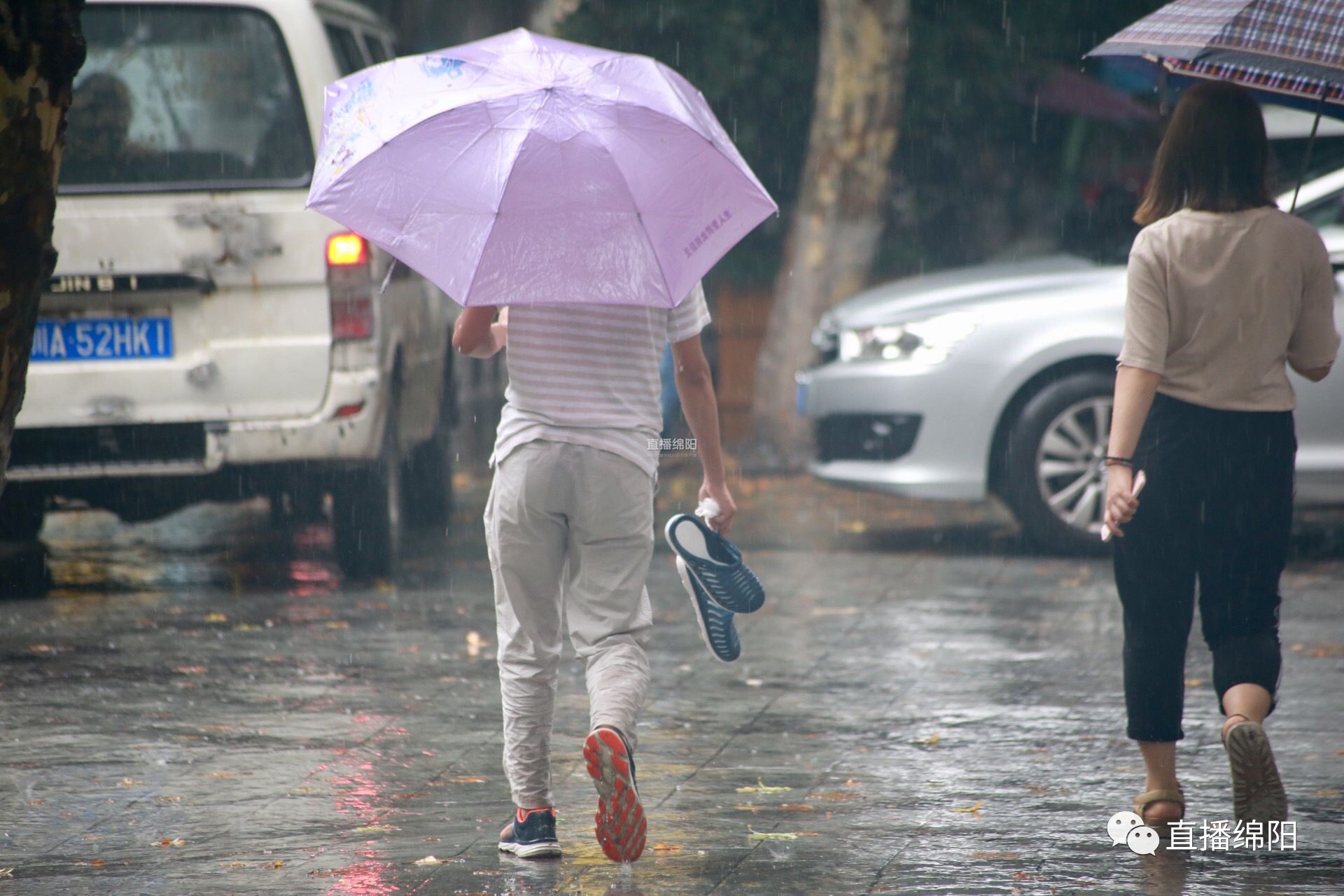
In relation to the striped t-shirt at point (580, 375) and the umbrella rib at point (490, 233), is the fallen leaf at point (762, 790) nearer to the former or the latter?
→ the striped t-shirt at point (580, 375)

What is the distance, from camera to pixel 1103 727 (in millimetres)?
5738

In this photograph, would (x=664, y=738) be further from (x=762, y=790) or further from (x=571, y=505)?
(x=571, y=505)

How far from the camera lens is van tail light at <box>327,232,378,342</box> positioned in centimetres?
758

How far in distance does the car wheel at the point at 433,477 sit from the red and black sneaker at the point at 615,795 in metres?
5.66

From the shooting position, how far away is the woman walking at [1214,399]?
14.6 ft

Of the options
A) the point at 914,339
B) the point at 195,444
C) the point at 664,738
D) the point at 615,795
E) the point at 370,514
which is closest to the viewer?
the point at 615,795

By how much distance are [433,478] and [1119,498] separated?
19.6ft

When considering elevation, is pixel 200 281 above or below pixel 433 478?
above

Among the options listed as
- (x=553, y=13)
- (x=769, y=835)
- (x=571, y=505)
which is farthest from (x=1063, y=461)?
(x=553, y=13)

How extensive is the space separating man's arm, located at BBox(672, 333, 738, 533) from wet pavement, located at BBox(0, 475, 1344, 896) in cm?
89

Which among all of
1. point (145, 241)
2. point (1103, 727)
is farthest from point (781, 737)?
point (145, 241)

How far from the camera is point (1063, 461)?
8.82 metres

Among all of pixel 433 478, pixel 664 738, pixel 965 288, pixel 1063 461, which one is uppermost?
pixel 965 288

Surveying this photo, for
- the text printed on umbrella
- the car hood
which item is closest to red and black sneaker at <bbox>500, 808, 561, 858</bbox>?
the text printed on umbrella
